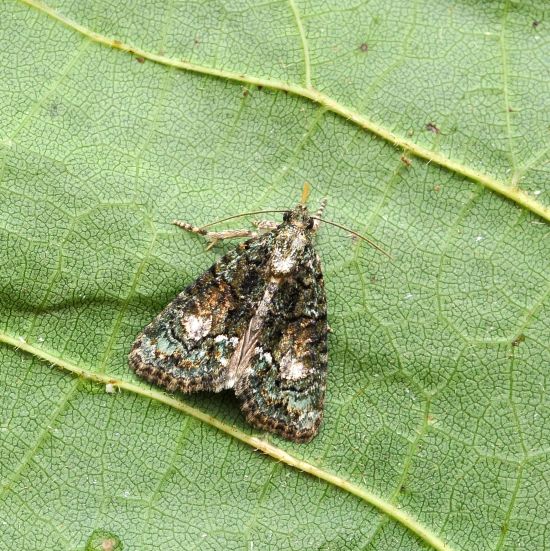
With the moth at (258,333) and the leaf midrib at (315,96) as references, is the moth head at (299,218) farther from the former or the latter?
the leaf midrib at (315,96)

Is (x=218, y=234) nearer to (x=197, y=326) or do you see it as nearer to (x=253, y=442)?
(x=197, y=326)

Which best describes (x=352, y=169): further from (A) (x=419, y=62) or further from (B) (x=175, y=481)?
(B) (x=175, y=481)

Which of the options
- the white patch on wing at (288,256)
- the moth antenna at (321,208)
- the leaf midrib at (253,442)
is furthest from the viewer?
the moth antenna at (321,208)

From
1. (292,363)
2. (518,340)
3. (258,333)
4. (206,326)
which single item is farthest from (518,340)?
(206,326)

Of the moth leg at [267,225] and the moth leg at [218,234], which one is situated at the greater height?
the moth leg at [267,225]

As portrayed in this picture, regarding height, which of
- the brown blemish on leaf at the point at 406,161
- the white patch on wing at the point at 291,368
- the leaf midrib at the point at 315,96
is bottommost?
the white patch on wing at the point at 291,368

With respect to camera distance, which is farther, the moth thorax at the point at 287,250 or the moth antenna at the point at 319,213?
the moth antenna at the point at 319,213

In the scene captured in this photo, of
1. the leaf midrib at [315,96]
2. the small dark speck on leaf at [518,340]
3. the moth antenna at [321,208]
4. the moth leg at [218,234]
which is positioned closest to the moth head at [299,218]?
the moth antenna at [321,208]
